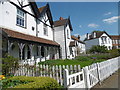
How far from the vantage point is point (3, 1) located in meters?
10.6

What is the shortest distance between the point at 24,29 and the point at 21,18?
141 centimetres

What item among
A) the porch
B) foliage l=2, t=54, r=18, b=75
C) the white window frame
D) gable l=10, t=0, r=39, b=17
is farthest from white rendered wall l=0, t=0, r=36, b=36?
foliage l=2, t=54, r=18, b=75

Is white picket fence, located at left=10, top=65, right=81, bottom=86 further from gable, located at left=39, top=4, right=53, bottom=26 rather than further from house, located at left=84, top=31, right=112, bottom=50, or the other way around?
house, located at left=84, top=31, right=112, bottom=50

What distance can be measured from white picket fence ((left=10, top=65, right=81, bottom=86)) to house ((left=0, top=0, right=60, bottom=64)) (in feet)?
9.64

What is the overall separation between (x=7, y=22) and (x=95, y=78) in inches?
390

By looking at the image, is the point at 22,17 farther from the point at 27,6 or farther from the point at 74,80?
the point at 74,80

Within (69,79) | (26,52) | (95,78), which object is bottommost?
(95,78)

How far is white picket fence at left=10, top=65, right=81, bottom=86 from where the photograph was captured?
558cm

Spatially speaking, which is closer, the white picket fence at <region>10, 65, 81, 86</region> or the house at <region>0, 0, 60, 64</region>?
the white picket fence at <region>10, 65, 81, 86</region>

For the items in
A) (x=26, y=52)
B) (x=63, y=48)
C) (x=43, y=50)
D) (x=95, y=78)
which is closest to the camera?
(x=95, y=78)

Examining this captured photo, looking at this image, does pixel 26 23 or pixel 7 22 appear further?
pixel 26 23

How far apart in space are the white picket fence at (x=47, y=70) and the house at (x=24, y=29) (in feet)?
9.64

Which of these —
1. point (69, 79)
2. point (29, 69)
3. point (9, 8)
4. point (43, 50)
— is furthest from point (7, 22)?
point (69, 79)

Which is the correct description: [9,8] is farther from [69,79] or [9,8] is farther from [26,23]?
[69,79]
